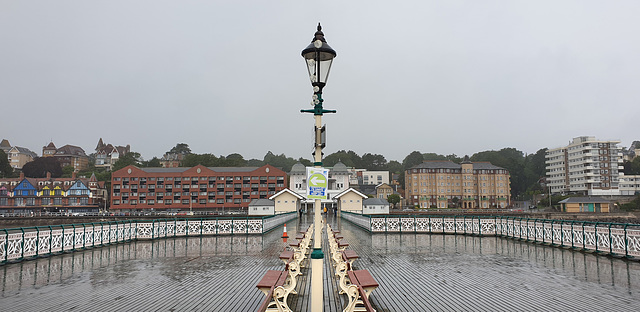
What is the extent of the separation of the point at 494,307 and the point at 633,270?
659cm

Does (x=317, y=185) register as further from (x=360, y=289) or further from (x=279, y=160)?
(x=279, y=160)

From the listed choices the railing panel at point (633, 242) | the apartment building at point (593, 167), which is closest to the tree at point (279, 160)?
the apartment building at point (593, 167)

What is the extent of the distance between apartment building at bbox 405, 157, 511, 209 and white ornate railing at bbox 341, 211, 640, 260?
6471 centimetres

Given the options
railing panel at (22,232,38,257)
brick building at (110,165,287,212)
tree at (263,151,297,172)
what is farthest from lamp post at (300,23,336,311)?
tree at (263,151,297,172)

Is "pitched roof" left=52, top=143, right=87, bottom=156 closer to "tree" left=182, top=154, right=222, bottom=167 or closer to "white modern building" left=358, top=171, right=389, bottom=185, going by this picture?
"tree" left=182, top=154, right=222, bottom=167

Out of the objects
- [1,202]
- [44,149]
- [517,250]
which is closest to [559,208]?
[517,250]

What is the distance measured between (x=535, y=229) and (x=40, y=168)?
13171 cm

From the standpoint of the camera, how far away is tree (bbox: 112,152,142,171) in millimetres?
104613

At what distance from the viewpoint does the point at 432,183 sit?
91188mm

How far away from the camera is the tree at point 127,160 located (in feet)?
343

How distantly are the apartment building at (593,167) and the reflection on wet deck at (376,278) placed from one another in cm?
9476

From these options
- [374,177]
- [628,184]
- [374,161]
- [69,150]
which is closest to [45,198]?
[69,150]

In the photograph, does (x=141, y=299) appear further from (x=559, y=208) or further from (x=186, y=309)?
(x=559, y=208)

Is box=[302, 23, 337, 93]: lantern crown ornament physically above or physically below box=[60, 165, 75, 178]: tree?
below
